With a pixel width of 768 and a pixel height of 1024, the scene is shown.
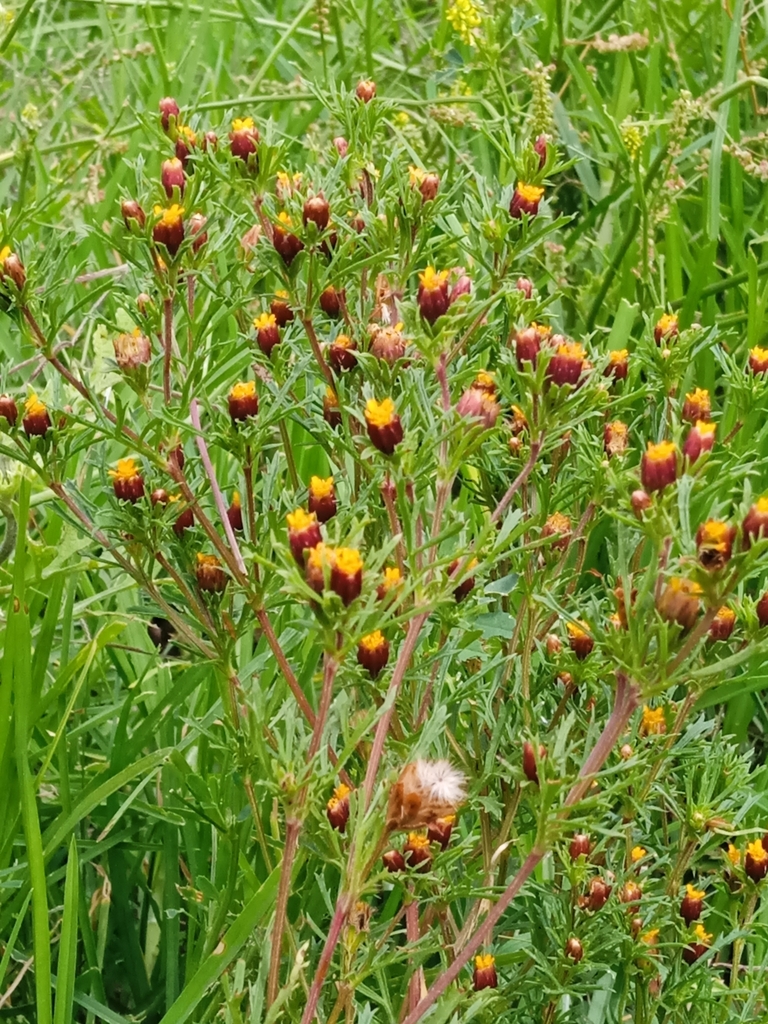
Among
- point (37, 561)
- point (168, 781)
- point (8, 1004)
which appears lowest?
point (8, 1004)

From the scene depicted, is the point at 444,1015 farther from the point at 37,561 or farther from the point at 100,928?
the point at 37,561

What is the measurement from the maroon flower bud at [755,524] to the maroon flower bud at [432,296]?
0.26m

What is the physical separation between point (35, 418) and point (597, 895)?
1.98 feet

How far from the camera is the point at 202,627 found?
0.92 m

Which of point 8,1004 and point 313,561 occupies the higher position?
point 313,561

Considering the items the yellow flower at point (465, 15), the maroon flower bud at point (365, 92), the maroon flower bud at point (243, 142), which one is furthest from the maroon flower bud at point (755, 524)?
the yellow flower at point (465, 15)

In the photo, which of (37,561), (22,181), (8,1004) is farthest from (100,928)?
(22,181)

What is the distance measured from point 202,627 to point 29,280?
1.03 ft

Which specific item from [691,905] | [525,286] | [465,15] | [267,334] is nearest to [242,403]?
[267,334]

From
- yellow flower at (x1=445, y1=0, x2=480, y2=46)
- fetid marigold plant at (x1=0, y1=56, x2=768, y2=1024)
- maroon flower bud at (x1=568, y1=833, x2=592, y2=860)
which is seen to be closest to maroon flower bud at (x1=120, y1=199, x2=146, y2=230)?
fetid marigold plant at (x1=0, y1=56, x2=768, y2=1024)

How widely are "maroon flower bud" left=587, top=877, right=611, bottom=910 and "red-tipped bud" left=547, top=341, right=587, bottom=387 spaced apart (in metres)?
0.41

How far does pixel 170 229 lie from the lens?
87 cm

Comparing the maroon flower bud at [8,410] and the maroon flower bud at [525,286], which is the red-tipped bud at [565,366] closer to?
the maroon flower bud at [525,286]

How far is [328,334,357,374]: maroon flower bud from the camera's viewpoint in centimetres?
92
